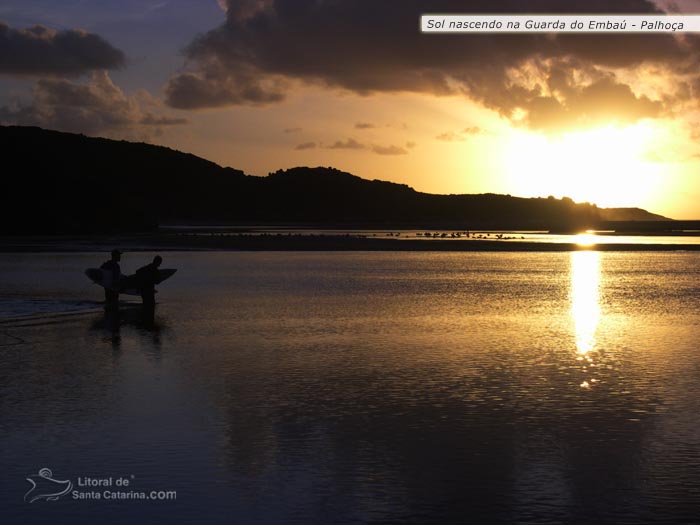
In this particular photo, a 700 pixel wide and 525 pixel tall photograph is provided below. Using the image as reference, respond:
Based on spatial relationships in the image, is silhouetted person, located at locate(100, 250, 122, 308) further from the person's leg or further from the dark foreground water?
the dark foreground water

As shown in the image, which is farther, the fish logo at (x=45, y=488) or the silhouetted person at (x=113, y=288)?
the silhouetted person at (x=113, y=288)

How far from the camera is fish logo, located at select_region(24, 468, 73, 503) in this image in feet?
33.3

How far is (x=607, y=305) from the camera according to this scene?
33.5 metres

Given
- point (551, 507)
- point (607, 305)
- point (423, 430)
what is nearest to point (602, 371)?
point (423, 430)

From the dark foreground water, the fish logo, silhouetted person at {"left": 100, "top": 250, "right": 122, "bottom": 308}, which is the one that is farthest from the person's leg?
the fish logo

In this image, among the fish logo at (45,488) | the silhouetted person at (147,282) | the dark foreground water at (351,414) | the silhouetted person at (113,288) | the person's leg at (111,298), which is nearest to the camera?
the dark foreground water at (351,414)

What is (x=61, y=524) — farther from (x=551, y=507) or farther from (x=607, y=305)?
(x=607, y=305)

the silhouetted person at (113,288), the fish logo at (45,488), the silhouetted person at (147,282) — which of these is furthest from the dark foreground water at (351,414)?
the silhouetted person at (113,288)

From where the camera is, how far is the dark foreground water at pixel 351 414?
10.0m

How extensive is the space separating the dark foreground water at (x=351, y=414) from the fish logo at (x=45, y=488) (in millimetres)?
32

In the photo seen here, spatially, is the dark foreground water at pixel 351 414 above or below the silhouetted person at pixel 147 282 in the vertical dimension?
below

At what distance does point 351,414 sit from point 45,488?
516 cm

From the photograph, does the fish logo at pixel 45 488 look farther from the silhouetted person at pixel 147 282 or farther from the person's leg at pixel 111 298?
the person's leg at pixel 111 298

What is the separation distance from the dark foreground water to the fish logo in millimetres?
32
